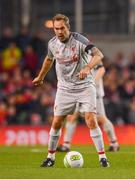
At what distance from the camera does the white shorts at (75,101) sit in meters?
13.2

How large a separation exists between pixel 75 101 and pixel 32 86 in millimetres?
12788

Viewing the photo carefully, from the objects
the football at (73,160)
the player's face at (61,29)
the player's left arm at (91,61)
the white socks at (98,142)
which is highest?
the player's face at (61,29)

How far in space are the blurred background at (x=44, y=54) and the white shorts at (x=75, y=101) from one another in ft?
34.7

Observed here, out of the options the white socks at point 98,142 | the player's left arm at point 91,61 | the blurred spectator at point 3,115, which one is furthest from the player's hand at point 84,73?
the blurred spectator at point 3,115

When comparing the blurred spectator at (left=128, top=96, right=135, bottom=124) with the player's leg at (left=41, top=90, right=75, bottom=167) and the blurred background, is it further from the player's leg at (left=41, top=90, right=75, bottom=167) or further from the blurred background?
the player's leg at (left=41, top=90, right=75, bottom=167)

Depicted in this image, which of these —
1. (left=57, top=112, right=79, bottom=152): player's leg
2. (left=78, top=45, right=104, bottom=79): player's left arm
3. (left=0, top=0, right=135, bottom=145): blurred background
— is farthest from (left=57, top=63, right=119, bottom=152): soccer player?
(left=0, top=0, right=135, bottom=145): blurred background

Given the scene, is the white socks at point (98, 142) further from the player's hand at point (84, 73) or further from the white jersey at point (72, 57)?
the player's hand at point (84, 73)

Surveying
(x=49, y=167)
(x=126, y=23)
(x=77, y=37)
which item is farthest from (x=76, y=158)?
(x=126, y=23)

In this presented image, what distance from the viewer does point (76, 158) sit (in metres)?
13.3

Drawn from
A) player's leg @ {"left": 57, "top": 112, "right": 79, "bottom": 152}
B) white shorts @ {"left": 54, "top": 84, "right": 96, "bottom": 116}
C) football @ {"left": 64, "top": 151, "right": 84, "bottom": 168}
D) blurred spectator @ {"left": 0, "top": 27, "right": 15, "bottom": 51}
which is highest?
blurred spectator @ {"left": 0, "top": 27, "right": 15, "bottom": 51}

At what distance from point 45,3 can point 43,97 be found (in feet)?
17.6

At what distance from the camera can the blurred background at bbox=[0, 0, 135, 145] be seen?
2477 cm

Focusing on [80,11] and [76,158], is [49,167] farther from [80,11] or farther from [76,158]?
[80,11]

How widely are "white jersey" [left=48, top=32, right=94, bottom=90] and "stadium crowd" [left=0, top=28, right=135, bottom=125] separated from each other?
1113cm
